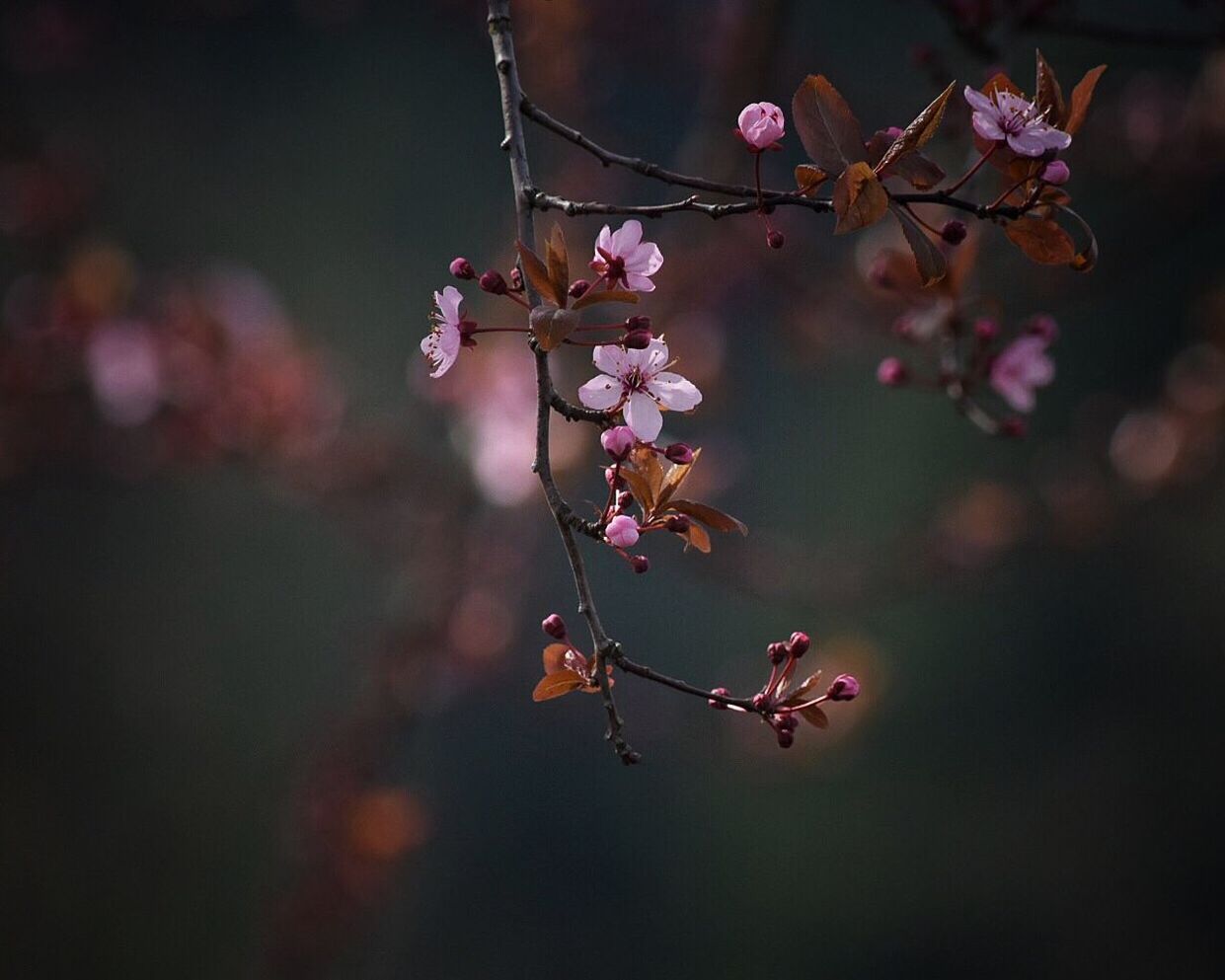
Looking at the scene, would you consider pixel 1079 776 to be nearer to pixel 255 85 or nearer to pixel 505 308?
pixel 505 308

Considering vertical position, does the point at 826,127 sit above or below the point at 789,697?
above

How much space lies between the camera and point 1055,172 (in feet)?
1.63

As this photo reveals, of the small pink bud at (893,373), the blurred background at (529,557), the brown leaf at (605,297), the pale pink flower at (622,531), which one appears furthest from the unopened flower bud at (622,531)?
the blurred background at (529,557)

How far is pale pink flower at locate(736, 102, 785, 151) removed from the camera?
488 mm

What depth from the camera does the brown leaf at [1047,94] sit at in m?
0.51

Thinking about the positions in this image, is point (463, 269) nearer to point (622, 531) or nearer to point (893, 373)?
point (622, 531)

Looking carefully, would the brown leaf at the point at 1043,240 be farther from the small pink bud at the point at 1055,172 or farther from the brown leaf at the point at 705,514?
the brown leaf at the point at 705,514

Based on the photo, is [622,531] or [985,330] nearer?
[622,531]

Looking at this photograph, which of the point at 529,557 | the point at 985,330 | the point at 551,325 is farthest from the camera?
the point at 529,557

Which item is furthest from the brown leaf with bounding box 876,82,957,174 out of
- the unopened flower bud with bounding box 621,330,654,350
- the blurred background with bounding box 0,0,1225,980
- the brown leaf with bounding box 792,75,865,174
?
the blurred background with bounding box 0,0,1225,980

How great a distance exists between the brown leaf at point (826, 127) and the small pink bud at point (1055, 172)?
9cm

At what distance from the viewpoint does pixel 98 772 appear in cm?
309

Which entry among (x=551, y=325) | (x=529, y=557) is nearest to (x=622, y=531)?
(x=551, y=325)

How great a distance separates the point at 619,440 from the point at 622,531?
44 millimetres
